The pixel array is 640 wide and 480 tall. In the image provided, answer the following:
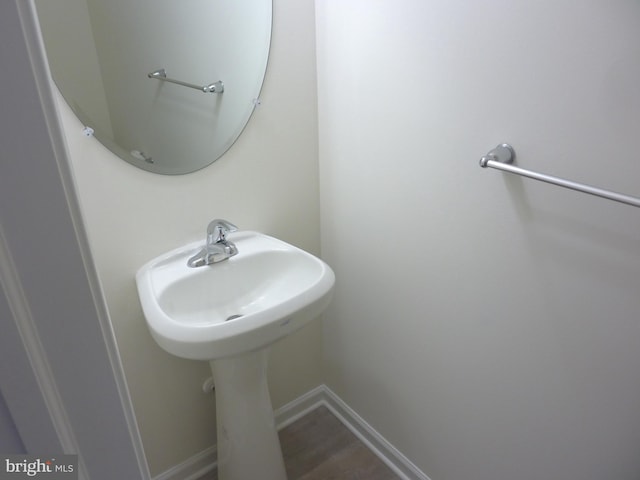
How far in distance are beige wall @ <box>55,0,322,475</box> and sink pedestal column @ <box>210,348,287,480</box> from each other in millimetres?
185

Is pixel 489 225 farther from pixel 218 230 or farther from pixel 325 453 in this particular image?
pixel 325 453

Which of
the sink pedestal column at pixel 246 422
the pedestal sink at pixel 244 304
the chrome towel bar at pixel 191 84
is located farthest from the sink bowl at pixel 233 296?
the chrome towel bar at pixel 191 84

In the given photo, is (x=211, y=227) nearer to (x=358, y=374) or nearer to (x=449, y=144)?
(x=449, y=144)

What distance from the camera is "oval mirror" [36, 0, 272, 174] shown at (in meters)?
1.09

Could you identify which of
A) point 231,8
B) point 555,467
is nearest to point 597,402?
point 555,467

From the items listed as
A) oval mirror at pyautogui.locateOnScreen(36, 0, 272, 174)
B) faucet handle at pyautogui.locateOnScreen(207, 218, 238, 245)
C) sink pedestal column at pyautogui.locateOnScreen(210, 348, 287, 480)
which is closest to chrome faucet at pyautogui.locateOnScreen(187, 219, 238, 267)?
faucet handle at pyautogui.locateOnScreen(207, 218, 238, 245)

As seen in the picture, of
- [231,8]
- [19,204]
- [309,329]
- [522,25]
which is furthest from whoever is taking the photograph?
[309,329]

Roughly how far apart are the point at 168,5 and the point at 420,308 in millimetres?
1121

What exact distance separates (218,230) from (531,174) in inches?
33.3

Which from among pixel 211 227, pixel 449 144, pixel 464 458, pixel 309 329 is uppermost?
pixel 449 144

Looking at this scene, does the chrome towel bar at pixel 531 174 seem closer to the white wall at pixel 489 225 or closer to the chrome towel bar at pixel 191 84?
the white wall at pixel 489 225

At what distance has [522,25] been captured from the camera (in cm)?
90
